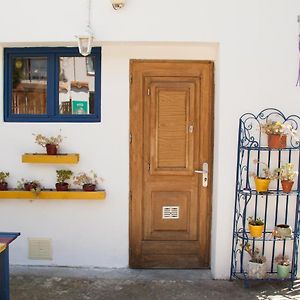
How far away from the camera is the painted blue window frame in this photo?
4.83 metres

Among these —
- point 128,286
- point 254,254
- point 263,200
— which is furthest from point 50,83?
point 254,254

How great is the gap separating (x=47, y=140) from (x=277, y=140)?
242cm

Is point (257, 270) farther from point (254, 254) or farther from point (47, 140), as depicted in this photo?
point (47, 140)

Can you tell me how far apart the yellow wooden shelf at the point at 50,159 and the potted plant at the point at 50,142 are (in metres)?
0.07

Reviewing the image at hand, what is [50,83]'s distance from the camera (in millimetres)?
4867

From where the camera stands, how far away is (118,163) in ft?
15.8

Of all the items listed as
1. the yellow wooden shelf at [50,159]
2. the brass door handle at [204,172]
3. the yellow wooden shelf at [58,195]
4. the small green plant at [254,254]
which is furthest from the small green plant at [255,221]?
the yellow wooden shelf at [50,159]

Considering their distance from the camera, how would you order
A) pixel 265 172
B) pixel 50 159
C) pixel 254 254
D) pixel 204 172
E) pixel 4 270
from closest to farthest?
pixel 4 270 → pixel 265 172 → pixel 254 254 → pixel 50 159 → pixel 204 172

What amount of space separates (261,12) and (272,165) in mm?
1561

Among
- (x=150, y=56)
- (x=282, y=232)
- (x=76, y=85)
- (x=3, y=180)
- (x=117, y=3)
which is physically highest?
(x=117, y=3)

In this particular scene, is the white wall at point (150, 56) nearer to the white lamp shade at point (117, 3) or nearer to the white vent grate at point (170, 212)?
the white lamp shade at point (117, 3)

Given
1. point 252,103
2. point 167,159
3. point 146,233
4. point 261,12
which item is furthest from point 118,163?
point 261,12

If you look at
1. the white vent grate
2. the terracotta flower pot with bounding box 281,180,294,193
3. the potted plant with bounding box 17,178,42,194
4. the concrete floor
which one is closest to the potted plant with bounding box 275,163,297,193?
the terracotta flower pot with bounding box 281,180,294,193

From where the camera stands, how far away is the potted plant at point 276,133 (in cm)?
430
